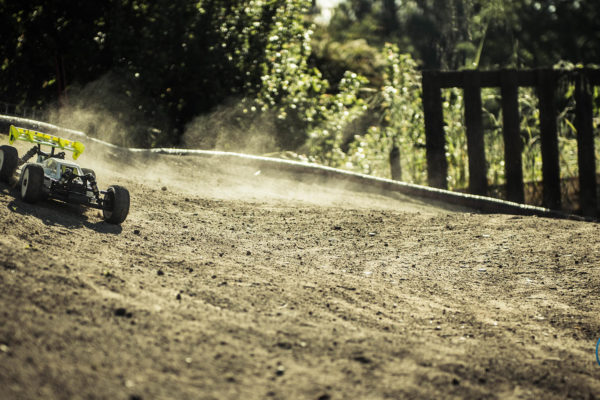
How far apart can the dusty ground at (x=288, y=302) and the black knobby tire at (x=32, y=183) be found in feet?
0.47

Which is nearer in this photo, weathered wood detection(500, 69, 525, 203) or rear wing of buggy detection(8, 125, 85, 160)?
rear wing of buggy detection(8, 125, 85, 160)

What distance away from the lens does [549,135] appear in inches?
401

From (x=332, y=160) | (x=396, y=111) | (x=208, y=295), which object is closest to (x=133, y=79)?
(x=332, y=160)

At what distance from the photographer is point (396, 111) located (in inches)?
454

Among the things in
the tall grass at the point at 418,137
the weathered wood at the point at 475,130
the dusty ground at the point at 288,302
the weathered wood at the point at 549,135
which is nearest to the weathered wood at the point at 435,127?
the weathered wood at the point at 475,130

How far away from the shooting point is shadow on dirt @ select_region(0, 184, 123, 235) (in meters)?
5.57

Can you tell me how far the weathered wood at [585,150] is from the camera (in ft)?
34.2

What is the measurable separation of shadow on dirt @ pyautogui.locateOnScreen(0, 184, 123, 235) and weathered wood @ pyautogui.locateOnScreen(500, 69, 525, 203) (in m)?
6.42

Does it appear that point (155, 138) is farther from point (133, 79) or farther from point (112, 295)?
point (112, 295)

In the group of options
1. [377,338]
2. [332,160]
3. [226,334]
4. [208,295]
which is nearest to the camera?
[226,334]

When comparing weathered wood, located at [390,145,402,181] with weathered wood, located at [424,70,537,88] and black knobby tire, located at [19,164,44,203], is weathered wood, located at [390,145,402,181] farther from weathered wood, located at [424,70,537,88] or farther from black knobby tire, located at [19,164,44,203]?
black knobby tire, located at [19,164,44,203]

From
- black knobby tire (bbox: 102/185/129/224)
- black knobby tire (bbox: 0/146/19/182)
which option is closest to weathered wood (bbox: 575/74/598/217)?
black knobby tire (bbox: 102/185/129/224)

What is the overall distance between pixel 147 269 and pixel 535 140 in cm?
827

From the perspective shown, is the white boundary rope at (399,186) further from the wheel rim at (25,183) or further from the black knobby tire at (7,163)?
the wheel rim at (25,183)
